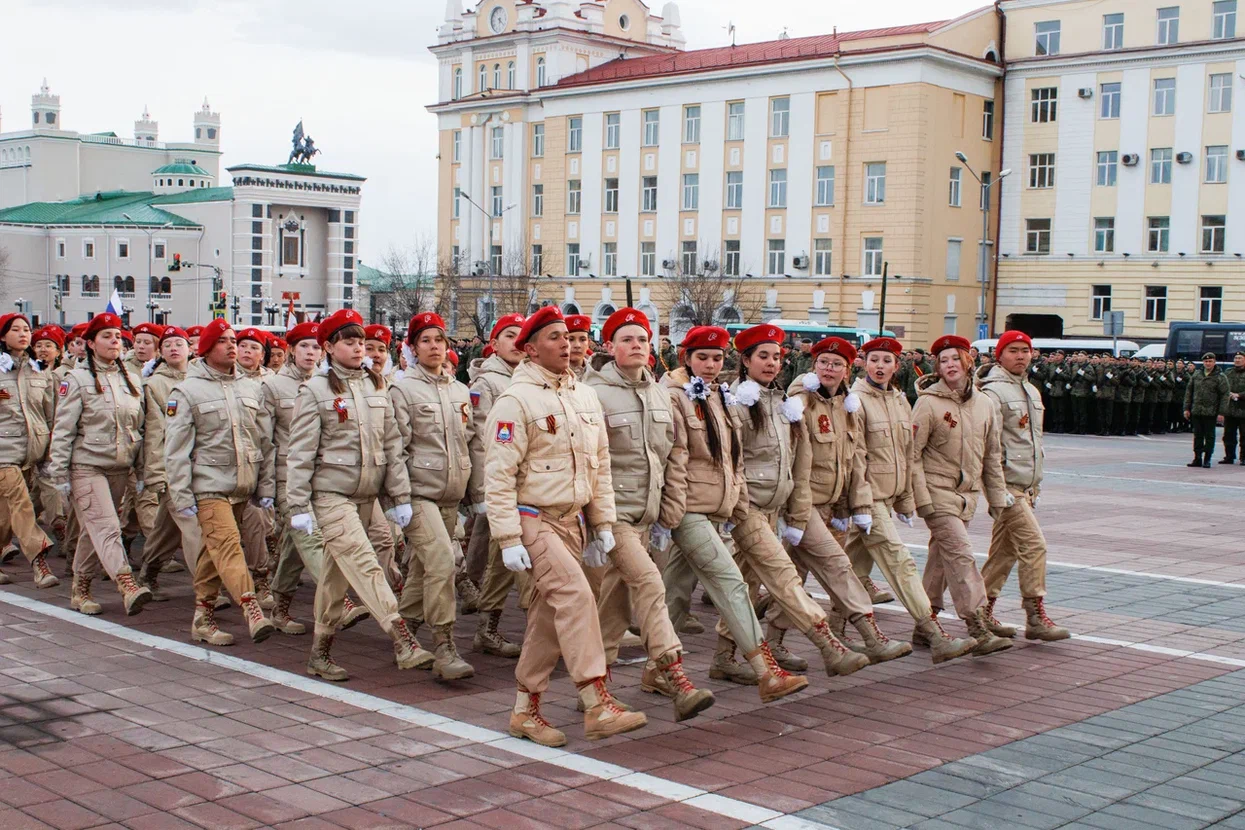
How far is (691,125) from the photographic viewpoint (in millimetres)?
61625

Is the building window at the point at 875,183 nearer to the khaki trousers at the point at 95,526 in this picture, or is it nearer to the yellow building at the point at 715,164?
the yellow building at the point at 715,164

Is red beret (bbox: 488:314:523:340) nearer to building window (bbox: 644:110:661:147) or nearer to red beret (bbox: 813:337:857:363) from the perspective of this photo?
red beret (bbox: 813:337:857:363)

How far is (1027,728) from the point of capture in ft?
24.2

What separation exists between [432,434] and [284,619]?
1.87m

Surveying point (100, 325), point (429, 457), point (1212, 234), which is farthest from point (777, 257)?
point (429, 457)

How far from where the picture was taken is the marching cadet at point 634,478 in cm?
727

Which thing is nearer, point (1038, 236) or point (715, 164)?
point (1038, 236)

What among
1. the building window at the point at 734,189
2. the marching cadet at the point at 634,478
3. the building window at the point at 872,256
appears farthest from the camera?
the building window at the point at 734,189

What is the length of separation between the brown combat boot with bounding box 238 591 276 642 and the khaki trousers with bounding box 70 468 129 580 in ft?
4.69

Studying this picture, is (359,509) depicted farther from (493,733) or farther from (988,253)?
(988,253)

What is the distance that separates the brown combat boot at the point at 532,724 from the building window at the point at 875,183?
50.8 meters

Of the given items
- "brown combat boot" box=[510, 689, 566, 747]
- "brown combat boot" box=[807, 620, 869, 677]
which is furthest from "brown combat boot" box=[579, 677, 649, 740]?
"brown combat boot" box=[807, 620, 869, 677]

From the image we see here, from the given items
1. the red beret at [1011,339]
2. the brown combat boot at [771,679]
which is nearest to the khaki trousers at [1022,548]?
the red beret at [1011,339]

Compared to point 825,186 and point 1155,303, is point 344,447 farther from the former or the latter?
point 825,186
